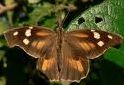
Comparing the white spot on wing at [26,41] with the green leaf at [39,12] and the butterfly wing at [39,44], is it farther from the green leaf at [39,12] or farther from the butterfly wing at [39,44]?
the green leaf at [39,12]

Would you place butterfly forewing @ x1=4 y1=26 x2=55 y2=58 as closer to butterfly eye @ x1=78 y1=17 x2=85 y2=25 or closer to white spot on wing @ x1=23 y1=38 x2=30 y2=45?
white spot on wing @ x1=23 y1=38 x2=30 y2=45

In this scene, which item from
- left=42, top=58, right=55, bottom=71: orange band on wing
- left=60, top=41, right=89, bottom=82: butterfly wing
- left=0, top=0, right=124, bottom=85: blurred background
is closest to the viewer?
left=60, top=41, right=89, bottom=82: butterfly wing

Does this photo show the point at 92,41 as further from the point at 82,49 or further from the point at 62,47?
the point at 62,47

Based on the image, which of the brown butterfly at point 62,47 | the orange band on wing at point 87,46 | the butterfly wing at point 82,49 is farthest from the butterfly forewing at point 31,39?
the orange band on wing at point 87,46

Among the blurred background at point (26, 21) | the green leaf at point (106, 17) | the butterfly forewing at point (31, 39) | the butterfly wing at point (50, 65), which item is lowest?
the blurred background at point (26, 21)

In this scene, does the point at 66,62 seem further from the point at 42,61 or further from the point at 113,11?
the point at 113,11

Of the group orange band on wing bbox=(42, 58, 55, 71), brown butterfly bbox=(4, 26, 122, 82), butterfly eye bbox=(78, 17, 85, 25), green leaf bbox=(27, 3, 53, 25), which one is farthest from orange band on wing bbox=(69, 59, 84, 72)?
green leaf bbox=(27, 3, 53, 25)

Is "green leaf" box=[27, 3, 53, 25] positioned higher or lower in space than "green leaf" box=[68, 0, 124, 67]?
lower
